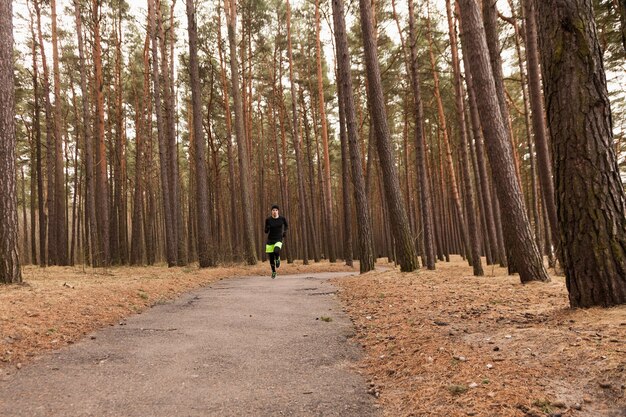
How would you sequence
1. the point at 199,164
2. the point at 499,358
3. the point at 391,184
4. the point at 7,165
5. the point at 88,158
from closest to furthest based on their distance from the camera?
the point at 499,358 < the point at 7,165 < the point at 391,184 < the point at 88,158 < the point at 199,164

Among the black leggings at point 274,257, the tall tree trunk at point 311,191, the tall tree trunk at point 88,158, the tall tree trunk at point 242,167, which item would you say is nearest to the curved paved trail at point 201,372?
the black leggings at point 274,257

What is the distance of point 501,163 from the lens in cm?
772

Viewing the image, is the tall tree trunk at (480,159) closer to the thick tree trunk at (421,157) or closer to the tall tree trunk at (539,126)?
the thick tree trunk at (421,157)

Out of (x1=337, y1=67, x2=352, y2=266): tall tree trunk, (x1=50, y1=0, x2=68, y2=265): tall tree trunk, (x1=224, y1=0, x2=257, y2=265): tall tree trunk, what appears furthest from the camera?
(x1=224, y1=0, x2=257, y2=265): tall tree trunk

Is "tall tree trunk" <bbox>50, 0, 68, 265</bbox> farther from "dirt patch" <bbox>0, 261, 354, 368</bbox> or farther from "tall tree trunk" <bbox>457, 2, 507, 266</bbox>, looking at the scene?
"tall tree trunk" <bbox>457, 2, 507, 266</bbox>

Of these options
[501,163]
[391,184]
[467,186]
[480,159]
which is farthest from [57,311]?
[480,159]

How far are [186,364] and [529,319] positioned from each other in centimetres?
371

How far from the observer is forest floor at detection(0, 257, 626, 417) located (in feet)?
8.48

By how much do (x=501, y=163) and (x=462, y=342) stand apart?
4.89 meters

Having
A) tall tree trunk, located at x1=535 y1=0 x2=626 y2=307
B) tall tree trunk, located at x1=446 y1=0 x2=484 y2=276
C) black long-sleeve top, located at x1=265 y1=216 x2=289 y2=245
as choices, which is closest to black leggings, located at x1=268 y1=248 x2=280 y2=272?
black long-sleeve top, located at x1=265 y1=216 x2=289 y2=245

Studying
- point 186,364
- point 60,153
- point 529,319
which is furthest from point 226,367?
point 60,153

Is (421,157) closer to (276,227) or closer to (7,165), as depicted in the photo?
(276,227)

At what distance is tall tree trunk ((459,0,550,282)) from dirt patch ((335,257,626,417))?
6.20 feet

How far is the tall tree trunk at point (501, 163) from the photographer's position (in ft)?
25.3
